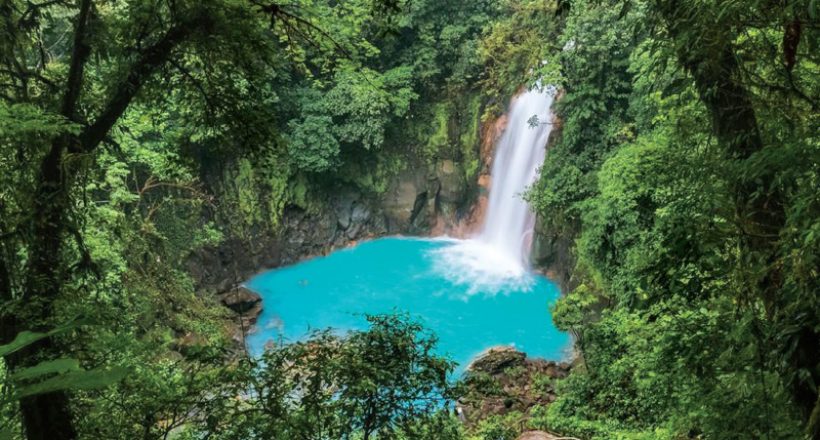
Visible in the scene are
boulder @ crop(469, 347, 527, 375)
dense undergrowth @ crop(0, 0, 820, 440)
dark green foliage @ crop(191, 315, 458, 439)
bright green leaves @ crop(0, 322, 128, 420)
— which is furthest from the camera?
boulder @ crop(469, 347, 527, 375)

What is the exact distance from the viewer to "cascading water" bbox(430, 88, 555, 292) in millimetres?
13797

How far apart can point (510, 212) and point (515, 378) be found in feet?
21.8

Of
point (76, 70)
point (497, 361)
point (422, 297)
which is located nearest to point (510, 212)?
point (422, 297)

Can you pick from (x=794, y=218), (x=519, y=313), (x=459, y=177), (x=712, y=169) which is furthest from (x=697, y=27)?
(x=459, y=177)

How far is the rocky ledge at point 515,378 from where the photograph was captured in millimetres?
7961

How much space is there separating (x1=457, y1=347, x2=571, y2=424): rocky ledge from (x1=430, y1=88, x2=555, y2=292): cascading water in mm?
3760

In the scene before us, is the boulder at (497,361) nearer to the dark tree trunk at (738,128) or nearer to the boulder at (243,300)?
the boulder at (243,300)

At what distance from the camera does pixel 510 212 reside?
14984mm

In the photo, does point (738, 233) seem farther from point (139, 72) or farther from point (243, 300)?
point (243, 300)

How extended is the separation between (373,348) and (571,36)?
8.29 meters

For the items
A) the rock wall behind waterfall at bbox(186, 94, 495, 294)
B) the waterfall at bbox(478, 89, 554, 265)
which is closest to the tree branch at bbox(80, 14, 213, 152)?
the waterfall at bbox(478, 89, 554, 265)

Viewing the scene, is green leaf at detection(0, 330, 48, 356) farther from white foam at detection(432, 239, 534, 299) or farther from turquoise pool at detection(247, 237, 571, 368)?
white foam at detection(432, 239, 534, 299)

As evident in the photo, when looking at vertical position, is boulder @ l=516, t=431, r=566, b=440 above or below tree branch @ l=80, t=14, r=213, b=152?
below

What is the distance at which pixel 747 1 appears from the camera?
2078mm
